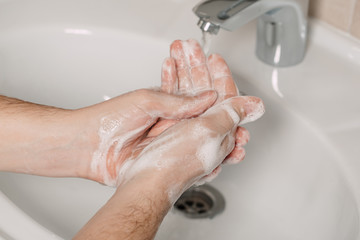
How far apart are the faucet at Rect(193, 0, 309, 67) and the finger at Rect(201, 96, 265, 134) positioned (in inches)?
4.0

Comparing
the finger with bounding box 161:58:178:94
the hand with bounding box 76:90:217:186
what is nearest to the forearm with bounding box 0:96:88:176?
the hand with bounding box 76:90:217:186

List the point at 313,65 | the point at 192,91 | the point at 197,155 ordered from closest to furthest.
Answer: the point at 197,155 < the point at 192,91 < the point at 313,65

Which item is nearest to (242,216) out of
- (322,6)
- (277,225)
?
(277,225)

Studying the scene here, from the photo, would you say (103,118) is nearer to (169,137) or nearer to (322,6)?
(169,137)

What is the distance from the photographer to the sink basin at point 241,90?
0.69 m

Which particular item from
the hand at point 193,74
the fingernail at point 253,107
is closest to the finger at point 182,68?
the hand at point 193,74

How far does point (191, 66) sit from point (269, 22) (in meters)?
0.14

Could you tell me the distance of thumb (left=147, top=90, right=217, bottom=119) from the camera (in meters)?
0.65

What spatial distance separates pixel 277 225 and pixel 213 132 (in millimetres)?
206

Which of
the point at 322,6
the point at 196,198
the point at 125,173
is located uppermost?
the point at 322,6

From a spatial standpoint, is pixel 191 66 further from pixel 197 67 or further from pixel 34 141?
pixel 34 141

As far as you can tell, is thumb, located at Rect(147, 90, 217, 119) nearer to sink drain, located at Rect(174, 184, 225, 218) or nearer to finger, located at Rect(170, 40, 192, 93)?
finger, located at Rect(170, 40, 192, 93)

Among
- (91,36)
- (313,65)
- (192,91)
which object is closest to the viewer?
(192,91)

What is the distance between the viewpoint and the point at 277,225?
73 centimetres
